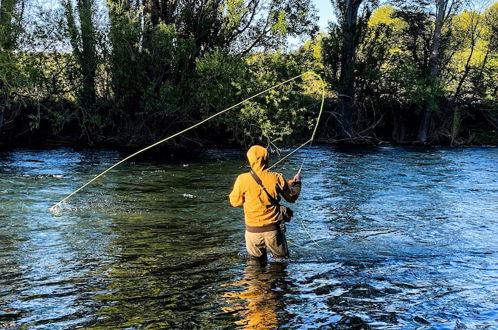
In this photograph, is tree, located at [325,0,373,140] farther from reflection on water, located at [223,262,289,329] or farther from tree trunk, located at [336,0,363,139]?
reflection on water, located at [223,262,289,329]

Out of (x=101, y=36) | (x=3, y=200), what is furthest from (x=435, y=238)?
(x=101, y=36)

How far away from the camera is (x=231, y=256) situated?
28.3 feet

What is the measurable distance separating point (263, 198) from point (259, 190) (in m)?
0.11

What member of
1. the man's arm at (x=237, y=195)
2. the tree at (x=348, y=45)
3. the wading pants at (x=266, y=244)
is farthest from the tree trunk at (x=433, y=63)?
the man's arm at (x=237, y=195)

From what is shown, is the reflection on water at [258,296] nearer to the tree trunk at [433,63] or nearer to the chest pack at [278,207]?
the chest pack at [278,207]

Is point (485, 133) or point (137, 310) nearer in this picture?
point (137, 310)

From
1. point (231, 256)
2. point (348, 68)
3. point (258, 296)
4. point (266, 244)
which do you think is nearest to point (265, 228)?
point (266, 244)

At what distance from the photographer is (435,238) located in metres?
10.1

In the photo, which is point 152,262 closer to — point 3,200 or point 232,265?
point 232,265

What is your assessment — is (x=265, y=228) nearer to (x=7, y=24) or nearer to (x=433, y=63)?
(x=7, y=24)

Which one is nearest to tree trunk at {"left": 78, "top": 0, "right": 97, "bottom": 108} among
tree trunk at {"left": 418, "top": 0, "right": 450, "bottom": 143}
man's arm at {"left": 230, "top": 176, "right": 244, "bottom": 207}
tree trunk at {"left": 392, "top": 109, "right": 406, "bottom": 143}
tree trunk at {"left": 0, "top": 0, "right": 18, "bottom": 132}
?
tree trunk at {"left": 0, "top": 0, "right": 18, "bottom": 132}

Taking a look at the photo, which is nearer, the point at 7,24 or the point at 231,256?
the point at 231,256

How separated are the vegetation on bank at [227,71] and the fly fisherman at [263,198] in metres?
12.3

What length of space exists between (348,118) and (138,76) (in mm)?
11238
